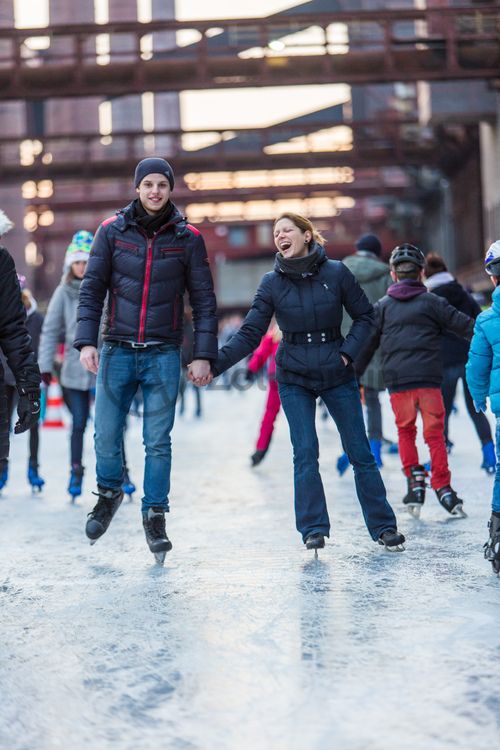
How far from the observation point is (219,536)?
6.57 metres

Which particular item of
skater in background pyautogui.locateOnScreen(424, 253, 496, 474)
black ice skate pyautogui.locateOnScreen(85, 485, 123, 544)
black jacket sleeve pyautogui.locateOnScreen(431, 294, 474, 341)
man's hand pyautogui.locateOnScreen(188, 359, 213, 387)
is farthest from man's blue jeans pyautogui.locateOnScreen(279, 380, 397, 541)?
skater in background pyautogui.locateOnScreen(424, 253, 496, 474)

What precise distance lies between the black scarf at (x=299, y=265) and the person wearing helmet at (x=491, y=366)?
2.65 feet

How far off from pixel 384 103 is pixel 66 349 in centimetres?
3122

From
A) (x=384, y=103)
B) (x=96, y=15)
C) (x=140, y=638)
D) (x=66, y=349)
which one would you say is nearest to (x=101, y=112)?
(x=96, y=15)

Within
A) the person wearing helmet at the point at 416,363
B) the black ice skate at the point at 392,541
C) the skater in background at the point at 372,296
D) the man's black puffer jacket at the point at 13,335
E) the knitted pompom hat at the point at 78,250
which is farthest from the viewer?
the skater in background at the point at 372,296

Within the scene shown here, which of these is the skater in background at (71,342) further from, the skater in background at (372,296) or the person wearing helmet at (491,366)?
the person wearing helmet at (491,366)

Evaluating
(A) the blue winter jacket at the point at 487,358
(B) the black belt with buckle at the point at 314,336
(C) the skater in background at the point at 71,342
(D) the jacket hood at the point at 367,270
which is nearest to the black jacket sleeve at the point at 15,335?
(B) the black belt with buckle at the point at 314,336

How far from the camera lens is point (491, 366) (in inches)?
208

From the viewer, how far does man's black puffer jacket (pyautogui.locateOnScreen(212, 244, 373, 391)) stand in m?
5.66

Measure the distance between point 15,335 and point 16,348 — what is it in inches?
2.0

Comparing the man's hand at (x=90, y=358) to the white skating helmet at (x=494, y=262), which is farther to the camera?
the man's hand at (x=90, y=358)

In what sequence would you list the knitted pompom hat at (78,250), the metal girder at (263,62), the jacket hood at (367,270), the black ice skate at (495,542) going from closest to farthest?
the black ice skate at (495,542) → the knitted pompom hat at (78,250) → the jacket hood at (367,270) → the metal girder at (263,62)

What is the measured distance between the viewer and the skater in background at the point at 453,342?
27.6ft

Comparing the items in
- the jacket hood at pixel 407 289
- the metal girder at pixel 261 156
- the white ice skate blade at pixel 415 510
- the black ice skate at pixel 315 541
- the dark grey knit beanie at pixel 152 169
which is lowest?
the white ice skate blade at pixel 415 510
